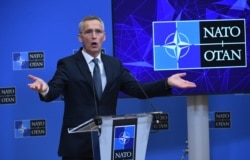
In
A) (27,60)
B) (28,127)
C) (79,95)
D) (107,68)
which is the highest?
(27,60)

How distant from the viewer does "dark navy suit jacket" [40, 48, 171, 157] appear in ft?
7.14

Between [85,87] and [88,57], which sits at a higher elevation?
[88,57]

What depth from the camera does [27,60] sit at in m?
3.47

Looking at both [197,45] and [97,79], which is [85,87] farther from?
[197,45]

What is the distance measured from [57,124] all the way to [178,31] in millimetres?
1345

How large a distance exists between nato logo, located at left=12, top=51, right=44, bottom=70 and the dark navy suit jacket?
119cm

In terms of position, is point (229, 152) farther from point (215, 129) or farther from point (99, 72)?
point (99, 72)

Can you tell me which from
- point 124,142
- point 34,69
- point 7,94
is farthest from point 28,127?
point 124,142

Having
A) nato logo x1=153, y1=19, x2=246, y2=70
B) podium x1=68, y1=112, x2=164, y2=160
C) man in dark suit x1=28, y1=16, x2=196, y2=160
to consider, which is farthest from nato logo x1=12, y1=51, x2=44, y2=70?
podium x1=68, y1=112, x2=164, y2=160

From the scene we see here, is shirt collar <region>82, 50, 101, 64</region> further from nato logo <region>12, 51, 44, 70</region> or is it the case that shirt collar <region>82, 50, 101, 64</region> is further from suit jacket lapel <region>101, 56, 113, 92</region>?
nato logo <region>12, 51, 44, 70</region>

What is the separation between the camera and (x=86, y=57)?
232 cm

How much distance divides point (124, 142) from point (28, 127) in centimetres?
186

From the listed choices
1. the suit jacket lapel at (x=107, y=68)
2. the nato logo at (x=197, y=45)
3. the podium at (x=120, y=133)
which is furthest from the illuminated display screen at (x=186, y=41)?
the podium at (x=120, y=133)

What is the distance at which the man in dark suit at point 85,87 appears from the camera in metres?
2.18
